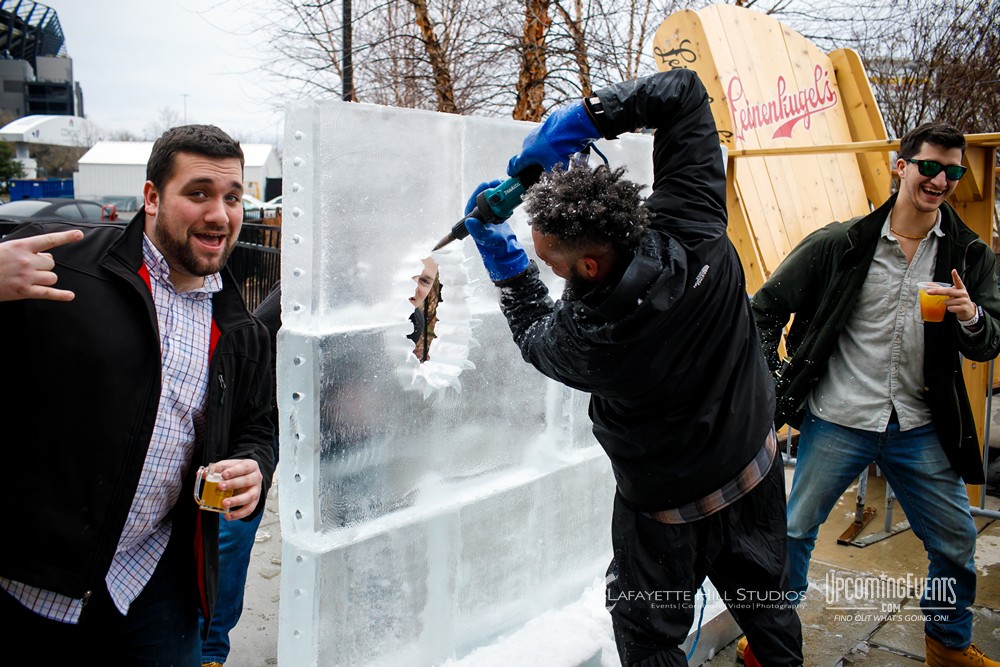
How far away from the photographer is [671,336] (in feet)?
6.65

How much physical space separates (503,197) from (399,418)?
0.84 meters

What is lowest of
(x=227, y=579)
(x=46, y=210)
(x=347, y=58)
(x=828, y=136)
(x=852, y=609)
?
(x=852, y=609)

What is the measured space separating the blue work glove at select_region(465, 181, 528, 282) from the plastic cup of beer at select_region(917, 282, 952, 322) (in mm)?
1606

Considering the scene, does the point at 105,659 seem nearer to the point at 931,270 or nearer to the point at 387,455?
the point at 387,455

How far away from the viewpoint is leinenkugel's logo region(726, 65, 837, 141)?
593 cm

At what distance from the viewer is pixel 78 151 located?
64.6 meters

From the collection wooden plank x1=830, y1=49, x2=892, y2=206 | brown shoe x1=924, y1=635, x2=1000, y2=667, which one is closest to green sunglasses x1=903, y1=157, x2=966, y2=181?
brown shoe x1=924, y1=635, x2=1000, y2=667

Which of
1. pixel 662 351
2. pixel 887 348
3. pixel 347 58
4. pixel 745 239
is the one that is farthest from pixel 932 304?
pixel 347 58

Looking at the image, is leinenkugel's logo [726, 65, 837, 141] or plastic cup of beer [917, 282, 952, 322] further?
leinenkugel's logo [726, 65, 837, 141]

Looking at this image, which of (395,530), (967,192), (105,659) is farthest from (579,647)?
(967,192)

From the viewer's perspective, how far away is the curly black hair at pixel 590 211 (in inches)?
77.7

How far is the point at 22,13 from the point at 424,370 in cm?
8604

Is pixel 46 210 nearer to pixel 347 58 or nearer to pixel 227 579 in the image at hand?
pixel 347 58

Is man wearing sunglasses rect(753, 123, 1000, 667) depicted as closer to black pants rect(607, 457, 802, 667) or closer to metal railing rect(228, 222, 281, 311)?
black pants rect(607, 457, 802, 667)
